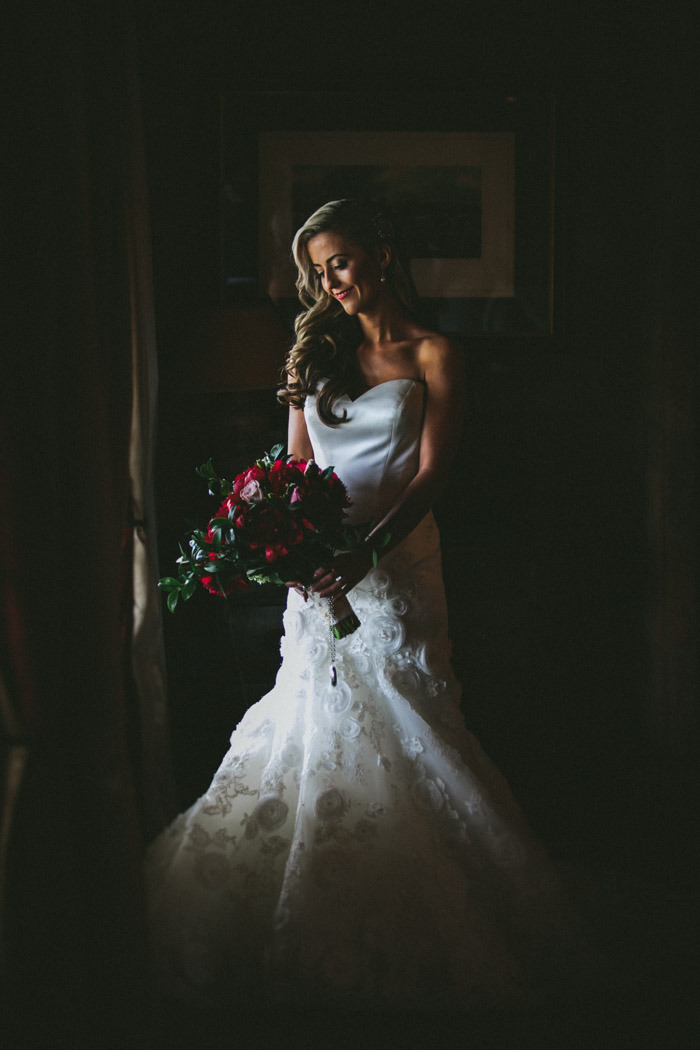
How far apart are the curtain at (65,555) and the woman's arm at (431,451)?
68 centimetres

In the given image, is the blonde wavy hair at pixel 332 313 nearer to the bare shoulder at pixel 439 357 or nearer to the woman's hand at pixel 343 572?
the bare shoulder at pixel 439 357

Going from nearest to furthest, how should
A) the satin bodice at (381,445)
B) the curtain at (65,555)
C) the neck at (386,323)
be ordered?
the curtain at (65,555), the satin bodice at (381,445), the neck at (386,323)

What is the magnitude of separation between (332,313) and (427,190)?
3.36ft

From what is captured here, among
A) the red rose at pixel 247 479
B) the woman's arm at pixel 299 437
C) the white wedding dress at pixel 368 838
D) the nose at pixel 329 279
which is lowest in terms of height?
the white wedding dress at pixel 368 838

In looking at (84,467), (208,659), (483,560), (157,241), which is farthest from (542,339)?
(84,467)

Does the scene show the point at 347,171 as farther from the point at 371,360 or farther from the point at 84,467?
the point at 84,467

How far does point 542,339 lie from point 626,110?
944 mm

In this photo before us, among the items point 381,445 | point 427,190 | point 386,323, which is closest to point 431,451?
point 381,445

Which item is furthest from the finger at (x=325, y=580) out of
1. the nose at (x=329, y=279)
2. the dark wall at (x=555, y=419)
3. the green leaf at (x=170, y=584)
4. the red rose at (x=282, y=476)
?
the dark wall at (x=555, y=419)

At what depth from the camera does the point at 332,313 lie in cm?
242

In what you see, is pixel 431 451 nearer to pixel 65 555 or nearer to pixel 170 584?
pixel 170 584

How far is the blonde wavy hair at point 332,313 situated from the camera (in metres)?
2.22

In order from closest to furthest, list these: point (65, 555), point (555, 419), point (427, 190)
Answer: point (65, 555) → point (427, 190) → point (555, 419)

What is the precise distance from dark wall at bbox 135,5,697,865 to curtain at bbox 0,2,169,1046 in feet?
4.67
